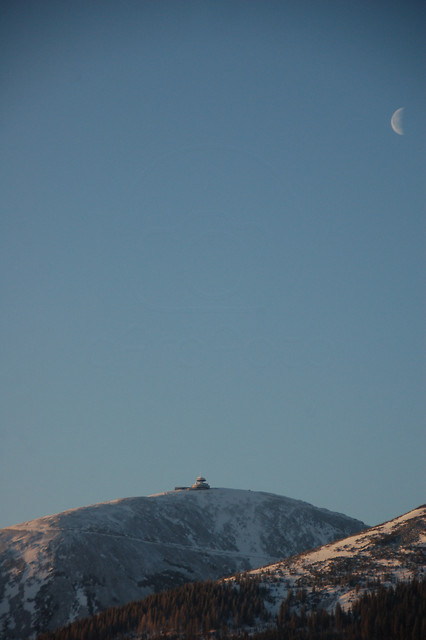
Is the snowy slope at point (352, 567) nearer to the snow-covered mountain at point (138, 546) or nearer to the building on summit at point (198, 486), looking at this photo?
the snow-covered mountain at point (138, 546)

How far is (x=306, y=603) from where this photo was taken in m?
54.6

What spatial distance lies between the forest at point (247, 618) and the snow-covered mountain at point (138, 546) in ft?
71.9

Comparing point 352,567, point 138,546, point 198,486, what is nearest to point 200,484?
point 198,486

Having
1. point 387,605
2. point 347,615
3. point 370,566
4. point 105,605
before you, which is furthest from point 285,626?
point 105,605

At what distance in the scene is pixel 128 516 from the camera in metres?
124

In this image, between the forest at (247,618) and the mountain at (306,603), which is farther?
the mountain at (306,603)

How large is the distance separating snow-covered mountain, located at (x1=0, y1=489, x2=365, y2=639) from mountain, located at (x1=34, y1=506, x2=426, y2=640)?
22.7 metres

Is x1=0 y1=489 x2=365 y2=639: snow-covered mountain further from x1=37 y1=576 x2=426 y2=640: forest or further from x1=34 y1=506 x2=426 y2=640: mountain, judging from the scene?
x1=34 y1=506 x2=426 y2=640: mountain

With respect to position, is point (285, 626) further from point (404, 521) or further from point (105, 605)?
point (105, 605)

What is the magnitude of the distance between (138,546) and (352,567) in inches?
2293

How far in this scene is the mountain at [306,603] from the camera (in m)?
47.4

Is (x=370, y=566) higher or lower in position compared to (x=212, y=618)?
higher

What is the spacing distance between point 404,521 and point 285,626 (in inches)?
1230

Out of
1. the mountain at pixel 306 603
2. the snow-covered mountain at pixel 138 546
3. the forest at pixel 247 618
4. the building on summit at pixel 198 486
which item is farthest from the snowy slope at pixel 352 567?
the building on summit at pixel 198 486
